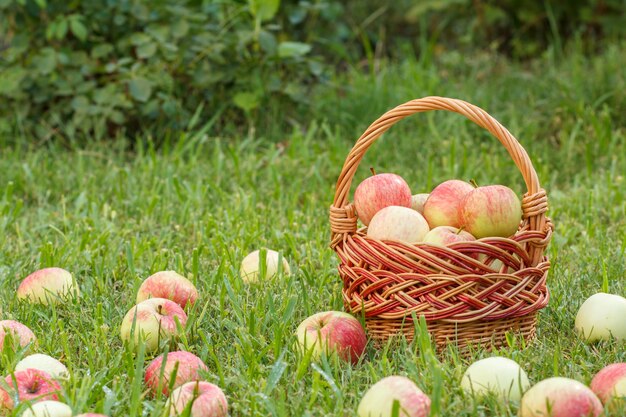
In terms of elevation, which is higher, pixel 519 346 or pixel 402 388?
pixel 402 388

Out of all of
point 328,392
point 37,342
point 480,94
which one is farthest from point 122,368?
point 480,94

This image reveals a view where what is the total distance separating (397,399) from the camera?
5.53 feet

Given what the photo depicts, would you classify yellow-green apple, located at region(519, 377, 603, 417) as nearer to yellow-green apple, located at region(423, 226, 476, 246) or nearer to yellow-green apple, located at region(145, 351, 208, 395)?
yellow-green apple, located at region(423, 226, 476, 246)

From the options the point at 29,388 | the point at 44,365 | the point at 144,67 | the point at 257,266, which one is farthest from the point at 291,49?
the point at 29,388

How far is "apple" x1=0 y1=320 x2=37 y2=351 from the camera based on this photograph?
2127 millimetres

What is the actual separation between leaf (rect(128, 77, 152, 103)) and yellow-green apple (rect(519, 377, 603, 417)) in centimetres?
Result: 296

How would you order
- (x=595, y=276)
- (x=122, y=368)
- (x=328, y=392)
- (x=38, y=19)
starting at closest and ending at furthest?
(x=328, y=392) < (x=122, y=368) < (x=595, y=276) < (x=38, y=19)

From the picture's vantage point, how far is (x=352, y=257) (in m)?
2.23

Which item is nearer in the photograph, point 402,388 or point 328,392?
point 402,388

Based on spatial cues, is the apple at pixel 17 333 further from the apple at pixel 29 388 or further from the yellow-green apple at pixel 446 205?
the yellow-green apple at pixel 446 205

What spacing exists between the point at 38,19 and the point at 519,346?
3.34 m

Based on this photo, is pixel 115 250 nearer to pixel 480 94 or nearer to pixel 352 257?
pixel 352 257

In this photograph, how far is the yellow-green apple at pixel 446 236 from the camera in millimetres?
2119

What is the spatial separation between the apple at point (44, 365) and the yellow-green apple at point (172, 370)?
20 cm
